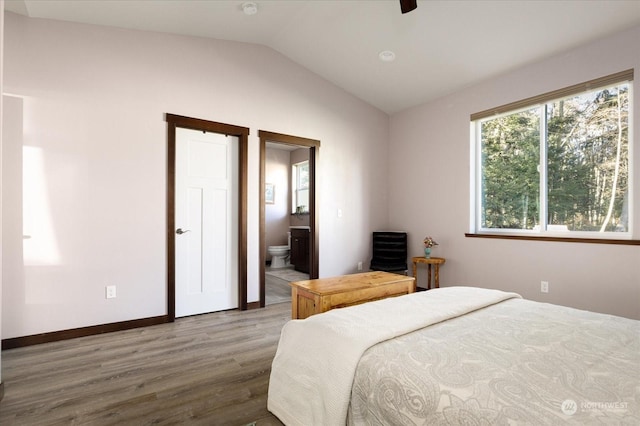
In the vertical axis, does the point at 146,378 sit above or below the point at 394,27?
below

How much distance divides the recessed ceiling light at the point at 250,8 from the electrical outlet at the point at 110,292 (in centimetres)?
285

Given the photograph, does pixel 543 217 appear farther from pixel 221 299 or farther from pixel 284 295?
pixel 221 299

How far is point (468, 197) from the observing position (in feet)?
13.6

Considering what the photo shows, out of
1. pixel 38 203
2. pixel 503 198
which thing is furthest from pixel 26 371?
pixel 503 198

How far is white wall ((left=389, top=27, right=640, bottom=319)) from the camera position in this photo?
2.94 metres

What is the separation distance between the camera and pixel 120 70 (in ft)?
10.4

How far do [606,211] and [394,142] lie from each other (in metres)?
2.78

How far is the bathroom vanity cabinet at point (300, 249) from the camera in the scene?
6102 mm

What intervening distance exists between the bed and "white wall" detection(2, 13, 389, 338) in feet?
7.27

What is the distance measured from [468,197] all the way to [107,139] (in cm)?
395

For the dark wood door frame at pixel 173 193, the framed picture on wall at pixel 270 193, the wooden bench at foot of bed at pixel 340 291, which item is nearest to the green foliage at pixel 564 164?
the wooden bench at foot of bed at pixel 340 291

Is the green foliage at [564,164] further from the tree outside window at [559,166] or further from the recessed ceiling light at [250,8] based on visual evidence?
the recessed ceiling light at [250,8]

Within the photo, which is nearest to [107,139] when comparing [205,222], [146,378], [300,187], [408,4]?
[205,222]

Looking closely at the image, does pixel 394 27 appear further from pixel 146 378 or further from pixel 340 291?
pixel 146 378
